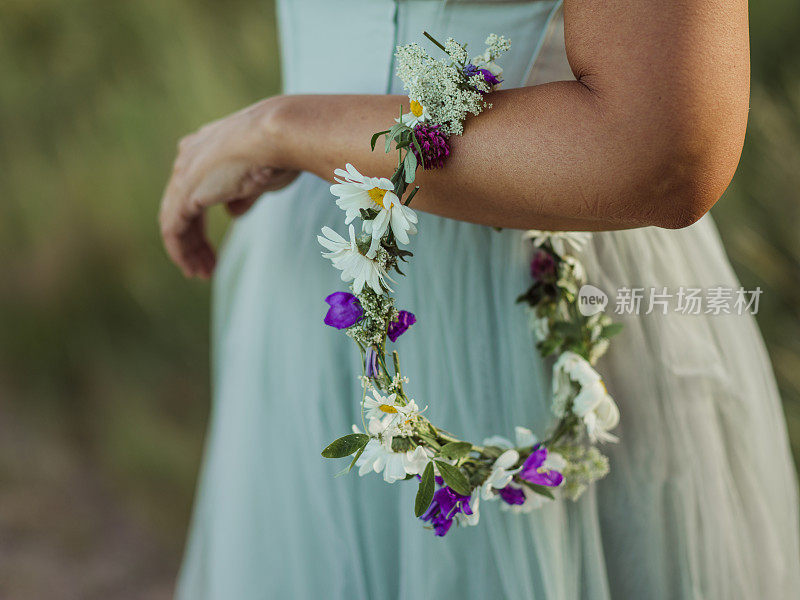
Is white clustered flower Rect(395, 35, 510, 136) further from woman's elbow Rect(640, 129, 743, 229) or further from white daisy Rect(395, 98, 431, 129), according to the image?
woman's elbow Rect(640, 129, 743, 229)

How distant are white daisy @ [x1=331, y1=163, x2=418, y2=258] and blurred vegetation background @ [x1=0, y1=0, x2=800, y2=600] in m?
1.63

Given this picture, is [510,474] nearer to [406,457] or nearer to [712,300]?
[406,457]

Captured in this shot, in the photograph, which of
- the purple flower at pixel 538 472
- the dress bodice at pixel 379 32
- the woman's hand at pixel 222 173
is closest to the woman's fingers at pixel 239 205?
the woman's hand at pixel 222 173

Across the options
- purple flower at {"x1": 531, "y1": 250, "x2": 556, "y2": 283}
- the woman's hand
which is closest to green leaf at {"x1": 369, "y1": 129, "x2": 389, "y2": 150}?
the woman's hand

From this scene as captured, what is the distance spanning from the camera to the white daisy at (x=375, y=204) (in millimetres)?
422

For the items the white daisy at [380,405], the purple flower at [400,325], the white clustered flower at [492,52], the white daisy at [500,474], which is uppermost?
the white clustered flower at [492,52]

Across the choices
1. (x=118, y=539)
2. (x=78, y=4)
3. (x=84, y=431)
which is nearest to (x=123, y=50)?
(x=78, y=4)

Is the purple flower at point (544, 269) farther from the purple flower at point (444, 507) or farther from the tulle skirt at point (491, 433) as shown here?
the purple flower at point (444, 507)

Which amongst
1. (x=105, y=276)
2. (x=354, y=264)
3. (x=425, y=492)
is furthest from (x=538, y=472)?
(x=105, y=276)

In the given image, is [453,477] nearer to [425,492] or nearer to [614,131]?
[425,492]

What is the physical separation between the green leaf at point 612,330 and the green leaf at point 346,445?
263 mm

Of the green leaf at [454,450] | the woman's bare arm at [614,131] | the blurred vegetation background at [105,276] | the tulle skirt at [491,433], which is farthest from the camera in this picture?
the blurred vegetation background at [105,276]

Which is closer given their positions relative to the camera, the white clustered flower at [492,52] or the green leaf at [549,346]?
the white clustered flower at [492,52]

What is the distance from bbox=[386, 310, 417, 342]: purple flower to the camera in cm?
47
